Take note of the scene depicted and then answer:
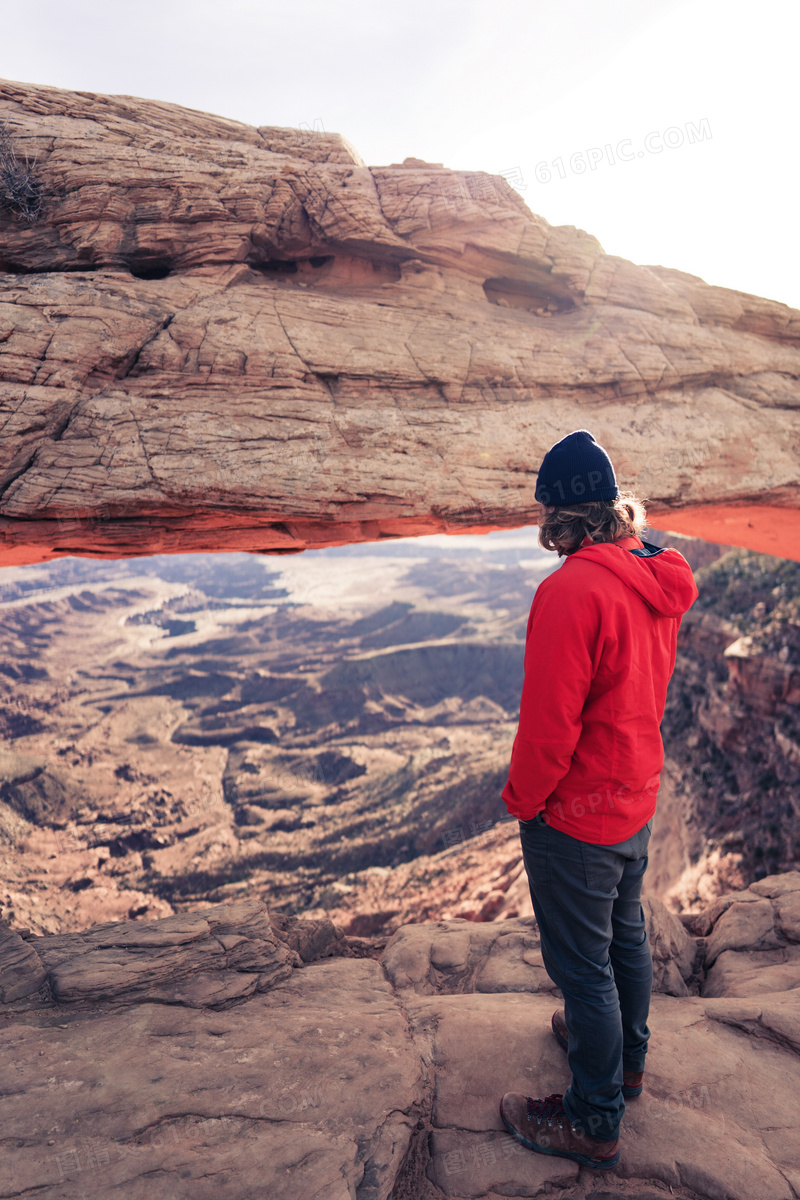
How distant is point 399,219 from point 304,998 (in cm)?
791

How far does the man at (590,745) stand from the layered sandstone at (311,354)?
3656 millimetres

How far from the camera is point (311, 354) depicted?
5.85 meters

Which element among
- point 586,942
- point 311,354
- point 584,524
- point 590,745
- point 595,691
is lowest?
point 586,942

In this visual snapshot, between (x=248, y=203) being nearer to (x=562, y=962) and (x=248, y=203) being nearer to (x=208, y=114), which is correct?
(x=208, y=114)

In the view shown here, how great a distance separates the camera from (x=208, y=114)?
6340 millimetres

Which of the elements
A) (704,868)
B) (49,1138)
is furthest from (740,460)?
(704,868)

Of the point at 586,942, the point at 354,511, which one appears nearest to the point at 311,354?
the point at 354,511

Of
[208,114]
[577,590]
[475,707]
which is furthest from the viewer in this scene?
[475,707]

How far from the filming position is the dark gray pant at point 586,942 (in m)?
2.23

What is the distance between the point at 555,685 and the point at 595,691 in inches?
9.5

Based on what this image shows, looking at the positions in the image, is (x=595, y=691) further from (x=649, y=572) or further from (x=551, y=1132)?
(x=551, y=1132)

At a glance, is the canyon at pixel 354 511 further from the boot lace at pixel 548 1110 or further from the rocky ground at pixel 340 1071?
the boot lace at pixel 548 1110

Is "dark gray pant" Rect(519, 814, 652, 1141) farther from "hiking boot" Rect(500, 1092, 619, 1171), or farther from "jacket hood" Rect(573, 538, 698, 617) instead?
"jacket hood" Rect(573, 538, 698, 617)

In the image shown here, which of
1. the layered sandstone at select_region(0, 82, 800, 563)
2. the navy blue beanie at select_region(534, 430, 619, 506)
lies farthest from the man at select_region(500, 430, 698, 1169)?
the layered sandstone at select_region(0, 82, 800, 563)
